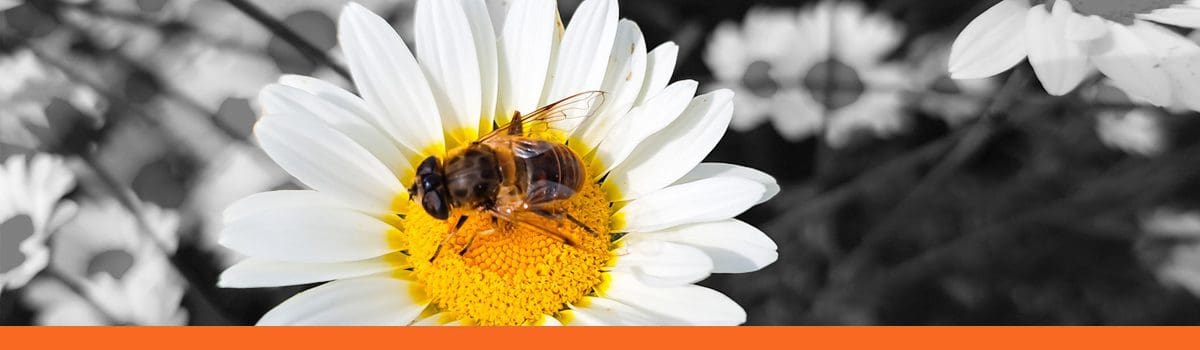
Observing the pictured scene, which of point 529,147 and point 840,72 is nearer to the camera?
point 529,147

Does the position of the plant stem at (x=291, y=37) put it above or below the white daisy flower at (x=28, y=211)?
above

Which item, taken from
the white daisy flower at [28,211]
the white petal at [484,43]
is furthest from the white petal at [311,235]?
the white daisy flower at [28,211]

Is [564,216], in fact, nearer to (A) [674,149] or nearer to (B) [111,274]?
(A) [674,149]

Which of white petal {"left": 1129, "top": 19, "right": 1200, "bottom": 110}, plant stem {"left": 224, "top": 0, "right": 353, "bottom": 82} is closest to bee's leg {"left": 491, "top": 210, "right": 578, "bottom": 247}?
plant stem {"left": 224, "top": 0, "right": 353, "bottom": 82}

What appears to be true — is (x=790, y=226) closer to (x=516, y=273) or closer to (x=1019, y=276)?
(x=1019, y=276)

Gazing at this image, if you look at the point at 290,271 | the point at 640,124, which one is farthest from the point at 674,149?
the point at 290,271

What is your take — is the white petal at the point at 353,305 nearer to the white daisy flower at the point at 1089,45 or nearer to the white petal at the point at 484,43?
the white petal at the point at 484,43

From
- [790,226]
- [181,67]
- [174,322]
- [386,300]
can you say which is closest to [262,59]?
[181,67]
